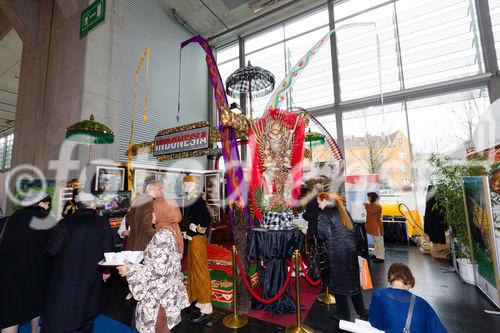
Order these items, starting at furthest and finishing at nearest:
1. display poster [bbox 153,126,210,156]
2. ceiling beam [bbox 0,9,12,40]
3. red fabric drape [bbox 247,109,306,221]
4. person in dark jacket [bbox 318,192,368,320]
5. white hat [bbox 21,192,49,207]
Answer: ceiling beam [bbox 0,9,12,40]
display poster [bbox 153,126,210,156]
red fabric drape [bbox 247,109,306,221]
person in dark jacket [bbox 318,192,368,320]
white hat [bbox 21,192,49,207]

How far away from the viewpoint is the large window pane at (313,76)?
8973 mm

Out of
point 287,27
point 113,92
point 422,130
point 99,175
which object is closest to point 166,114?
point 113,92

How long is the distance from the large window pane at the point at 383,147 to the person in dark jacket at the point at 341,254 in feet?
19.2

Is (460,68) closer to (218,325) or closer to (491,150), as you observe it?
(491,150)

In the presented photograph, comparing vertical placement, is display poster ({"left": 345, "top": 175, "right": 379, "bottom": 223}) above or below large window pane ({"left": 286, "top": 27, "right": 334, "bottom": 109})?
below

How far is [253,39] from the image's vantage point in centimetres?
1095

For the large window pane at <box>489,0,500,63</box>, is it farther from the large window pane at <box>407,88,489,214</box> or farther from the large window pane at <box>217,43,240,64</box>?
the large window pane at <box>217,43,240,64</box>

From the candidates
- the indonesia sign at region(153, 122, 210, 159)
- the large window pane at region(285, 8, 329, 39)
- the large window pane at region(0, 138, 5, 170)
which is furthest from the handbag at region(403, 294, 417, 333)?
the large window pane at region(0, 138, 5, 170)

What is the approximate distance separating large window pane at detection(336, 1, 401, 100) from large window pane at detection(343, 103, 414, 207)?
82 cm

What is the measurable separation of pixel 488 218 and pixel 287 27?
9861 millimetres

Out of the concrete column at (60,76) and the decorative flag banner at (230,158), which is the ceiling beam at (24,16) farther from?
the decorative flag banner at (230,158)

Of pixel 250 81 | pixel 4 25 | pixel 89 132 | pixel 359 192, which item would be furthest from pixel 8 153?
pixel 359 192

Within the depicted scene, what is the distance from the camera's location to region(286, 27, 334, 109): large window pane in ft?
29.4

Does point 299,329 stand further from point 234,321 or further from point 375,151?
point 375,151
